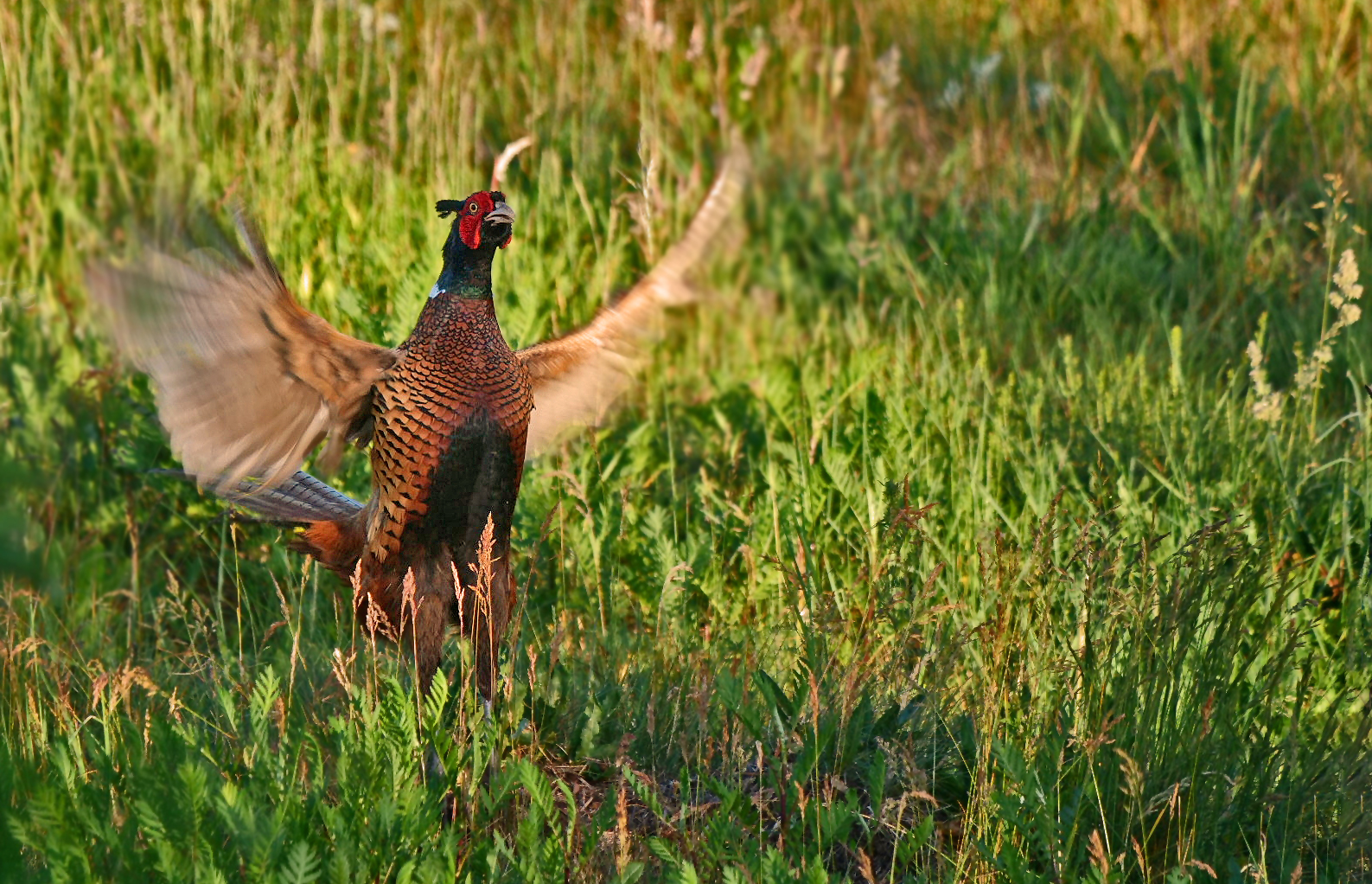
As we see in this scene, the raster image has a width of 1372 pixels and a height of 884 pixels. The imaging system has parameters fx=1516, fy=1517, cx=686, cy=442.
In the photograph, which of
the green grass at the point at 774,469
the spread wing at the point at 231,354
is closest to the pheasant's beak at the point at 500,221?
the spread wing at the point at 231,354

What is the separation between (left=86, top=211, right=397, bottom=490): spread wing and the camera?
2.95 meters

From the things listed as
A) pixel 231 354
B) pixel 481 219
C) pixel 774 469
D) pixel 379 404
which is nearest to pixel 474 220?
pixel 481 219

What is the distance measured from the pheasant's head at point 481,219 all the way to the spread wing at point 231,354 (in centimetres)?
29

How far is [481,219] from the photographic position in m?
3.07

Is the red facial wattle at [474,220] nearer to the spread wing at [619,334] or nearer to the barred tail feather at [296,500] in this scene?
the spread wing at [619,334]

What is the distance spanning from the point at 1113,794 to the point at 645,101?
12.8 feet

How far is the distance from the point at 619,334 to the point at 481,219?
516 mm

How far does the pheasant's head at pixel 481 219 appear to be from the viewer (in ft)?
10.1

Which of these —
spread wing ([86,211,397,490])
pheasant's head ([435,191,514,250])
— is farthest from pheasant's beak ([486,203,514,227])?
spread wing ([86,211,397,490])

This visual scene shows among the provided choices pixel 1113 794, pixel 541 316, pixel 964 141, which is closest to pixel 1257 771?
pixel 1113 794

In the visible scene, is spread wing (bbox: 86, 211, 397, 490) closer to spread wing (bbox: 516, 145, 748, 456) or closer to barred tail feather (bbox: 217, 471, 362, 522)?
barred tail feather (bbox: 217, 471, 362, 522)

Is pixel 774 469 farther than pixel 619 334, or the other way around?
pixel 774 469

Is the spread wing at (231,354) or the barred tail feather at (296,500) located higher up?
the spread wing at (231,354)

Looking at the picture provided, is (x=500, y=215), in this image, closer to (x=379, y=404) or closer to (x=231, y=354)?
(x=379, y=404)
